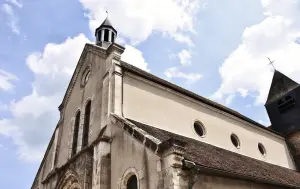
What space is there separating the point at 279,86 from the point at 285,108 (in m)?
2.25

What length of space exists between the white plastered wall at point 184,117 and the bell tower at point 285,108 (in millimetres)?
3321

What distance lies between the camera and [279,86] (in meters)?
24.5

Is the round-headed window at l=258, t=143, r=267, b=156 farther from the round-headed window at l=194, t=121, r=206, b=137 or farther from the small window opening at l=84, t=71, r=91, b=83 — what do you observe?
the small window opening at l=84, t=71, r=91, b=83

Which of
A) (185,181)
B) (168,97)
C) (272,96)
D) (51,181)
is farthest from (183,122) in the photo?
(272,96)

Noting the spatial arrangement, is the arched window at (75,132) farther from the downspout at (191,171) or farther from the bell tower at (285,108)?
the bell tower at (285,108)

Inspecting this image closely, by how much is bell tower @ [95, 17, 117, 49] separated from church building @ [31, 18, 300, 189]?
0.07 m

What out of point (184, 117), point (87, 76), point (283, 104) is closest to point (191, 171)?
point (184, 117)

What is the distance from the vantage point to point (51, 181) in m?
13.7

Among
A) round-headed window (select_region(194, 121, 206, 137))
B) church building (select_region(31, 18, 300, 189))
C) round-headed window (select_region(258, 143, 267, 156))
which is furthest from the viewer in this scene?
round-headed window (select_region(258, 143, 267, 156))

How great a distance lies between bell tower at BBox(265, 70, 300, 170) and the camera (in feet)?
68.3

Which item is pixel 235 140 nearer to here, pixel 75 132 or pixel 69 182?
pixel 75 132

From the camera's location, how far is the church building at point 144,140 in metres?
8.69

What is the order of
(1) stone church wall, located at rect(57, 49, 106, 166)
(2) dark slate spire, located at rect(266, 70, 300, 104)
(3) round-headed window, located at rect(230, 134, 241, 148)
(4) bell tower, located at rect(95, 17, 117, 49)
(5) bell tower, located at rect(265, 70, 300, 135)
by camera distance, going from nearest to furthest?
(1) stone church wall, located at rect(57, 49, 106, 166)
(3) round-headed window, located at rect(230, 134, 241, 148)
(4) bell tower, located at rect(95, 17, 117, 49)
(5) bell tower, located at rect(265, 70, 300, 135)
(2) dark slate spire, located at rect(266, 70, 300, 104)

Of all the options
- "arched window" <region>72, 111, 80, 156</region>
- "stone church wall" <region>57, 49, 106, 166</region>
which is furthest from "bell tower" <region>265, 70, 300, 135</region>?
"arched window" <region>72, 111, 80, 156</region>
